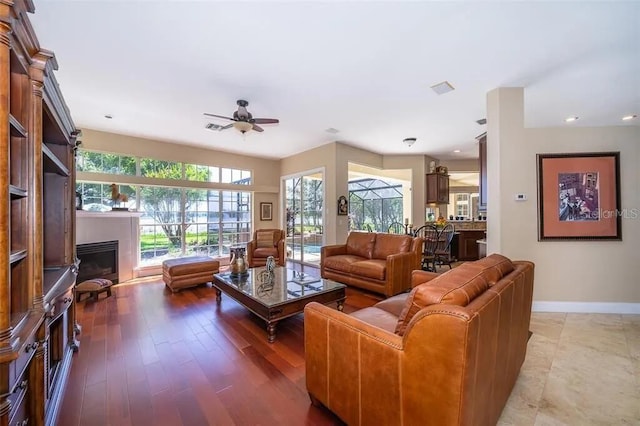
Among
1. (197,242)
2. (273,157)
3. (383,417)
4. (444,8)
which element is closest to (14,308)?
(383,417)

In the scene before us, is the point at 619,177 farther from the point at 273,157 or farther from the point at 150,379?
the point at 273,157

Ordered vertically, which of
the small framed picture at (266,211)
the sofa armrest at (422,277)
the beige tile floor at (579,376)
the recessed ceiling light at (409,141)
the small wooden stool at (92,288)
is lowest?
the beige tile floor at (579,376)

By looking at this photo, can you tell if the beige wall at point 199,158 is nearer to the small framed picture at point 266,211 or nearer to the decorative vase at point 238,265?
the small framed picture at point 266,211

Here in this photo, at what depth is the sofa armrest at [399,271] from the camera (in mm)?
3697

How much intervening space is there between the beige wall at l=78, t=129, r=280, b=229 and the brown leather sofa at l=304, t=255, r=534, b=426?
213 inches

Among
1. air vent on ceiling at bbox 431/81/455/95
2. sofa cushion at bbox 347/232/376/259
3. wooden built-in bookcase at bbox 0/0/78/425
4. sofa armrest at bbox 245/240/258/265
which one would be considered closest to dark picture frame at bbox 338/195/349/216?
sofa cushion at bbox 347/232/376/259

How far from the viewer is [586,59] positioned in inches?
103

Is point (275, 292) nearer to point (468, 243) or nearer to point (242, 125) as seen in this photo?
point (242, 125)

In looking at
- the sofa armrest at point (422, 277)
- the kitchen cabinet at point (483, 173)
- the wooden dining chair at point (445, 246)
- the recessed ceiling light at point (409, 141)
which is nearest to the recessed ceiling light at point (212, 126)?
the recessed ceiling light at point (409, 141)

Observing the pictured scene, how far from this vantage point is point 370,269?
3.89 meters

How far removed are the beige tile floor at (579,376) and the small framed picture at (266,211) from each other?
19.4ft

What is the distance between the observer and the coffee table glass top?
2756mm

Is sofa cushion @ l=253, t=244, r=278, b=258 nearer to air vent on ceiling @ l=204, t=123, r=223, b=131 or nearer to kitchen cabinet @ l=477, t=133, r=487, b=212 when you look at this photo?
air vent on ceiling @ l=204, t=123, r=223, b=131

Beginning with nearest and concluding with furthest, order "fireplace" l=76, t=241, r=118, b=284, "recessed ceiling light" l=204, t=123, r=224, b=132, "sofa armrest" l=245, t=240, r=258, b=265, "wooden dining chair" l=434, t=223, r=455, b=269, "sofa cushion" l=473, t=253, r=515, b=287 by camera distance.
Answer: "sofa cushion" l=473, t=253, r=515, b=287, "fireplace" l=76, t=241, r=118, b=284, "recessed ceiling light" l=204, t=123, r=224, b=132, "wooden dining chair" l=434, t=223, r=455, b=269, "sofa armrest" l=245, t=240, r=258, b=265
